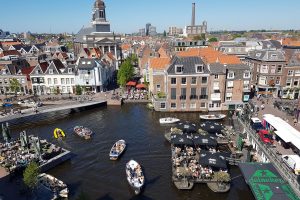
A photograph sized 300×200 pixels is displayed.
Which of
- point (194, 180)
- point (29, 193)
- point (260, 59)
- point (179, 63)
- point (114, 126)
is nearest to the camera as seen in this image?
point (29, 193)

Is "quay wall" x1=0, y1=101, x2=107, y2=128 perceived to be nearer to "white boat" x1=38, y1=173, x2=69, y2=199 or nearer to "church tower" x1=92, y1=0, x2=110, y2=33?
"white boat" x1=38, y1=173, x2=69, y2=199

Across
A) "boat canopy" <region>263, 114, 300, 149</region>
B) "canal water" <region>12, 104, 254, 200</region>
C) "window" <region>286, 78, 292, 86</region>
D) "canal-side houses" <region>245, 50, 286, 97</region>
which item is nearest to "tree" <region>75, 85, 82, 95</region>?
"canal water" <region>12, 104, 254, 200</region>

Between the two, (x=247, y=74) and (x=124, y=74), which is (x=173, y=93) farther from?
(x=124, y=74)

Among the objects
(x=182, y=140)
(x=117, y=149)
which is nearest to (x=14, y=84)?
(x=117, y=149)

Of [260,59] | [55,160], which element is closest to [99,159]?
[55,160]

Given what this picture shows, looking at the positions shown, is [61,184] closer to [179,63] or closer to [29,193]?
[29,193]

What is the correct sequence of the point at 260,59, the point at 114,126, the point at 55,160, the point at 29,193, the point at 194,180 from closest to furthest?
the point at 29,193, the point at 194,180, the point at 55,160, the point at 114,126, the point at 260,59

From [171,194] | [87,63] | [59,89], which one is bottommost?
[171,194]
